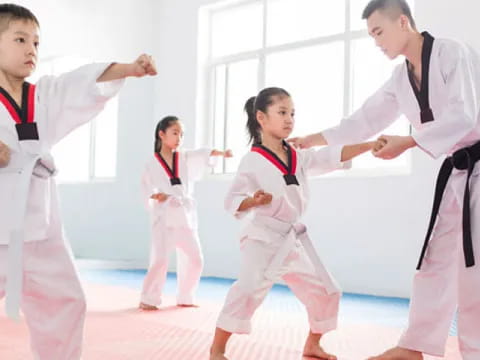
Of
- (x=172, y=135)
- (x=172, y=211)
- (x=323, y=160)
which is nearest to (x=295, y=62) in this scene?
(x=172, y=135)

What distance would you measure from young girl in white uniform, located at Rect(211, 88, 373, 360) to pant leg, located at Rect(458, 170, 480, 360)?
58 centimetres

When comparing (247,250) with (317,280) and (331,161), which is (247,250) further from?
(331,161)

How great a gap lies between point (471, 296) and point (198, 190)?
5.33 metres

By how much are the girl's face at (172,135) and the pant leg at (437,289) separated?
2688mm

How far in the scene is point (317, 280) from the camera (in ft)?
8.42

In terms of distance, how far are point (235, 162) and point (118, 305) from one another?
3.25 m

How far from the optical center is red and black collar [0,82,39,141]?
6.10 ft

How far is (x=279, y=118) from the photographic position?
2.73 meters

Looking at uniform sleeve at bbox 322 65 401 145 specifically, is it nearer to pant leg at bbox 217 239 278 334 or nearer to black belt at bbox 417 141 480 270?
black belt at bbox 417 141 480 270

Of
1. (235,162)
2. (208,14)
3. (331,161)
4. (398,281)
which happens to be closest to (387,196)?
(398,281)

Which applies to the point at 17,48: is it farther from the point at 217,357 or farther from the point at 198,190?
the point at 198,190

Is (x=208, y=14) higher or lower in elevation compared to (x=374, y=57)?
higher

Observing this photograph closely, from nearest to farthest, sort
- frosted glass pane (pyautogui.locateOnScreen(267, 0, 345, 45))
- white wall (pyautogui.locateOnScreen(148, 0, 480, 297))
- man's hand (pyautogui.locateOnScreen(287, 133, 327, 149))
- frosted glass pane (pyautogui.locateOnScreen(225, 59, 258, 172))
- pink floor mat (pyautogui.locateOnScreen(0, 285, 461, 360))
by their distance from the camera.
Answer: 1. pink floor mat (pyautogui.locateOnScreen(0, 285, 461, 360))
2. man's hand (pyautogui.locateOnScreen(287, 133, 327, 149))
3. white wall (pyautogui.locateOnScreen(148, 0, 480, 297))
4. frosted glass pane (pyautogui.locateOnScreen(267, 0, 345, 45))
5. frosted glass pane (pyautogui.locateOnScreen(225, 59, 258, 172))

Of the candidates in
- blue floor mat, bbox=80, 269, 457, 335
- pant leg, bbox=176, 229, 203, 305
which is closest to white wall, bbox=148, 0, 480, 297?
blue floor mat, bbox=80, 269, 457, 335
